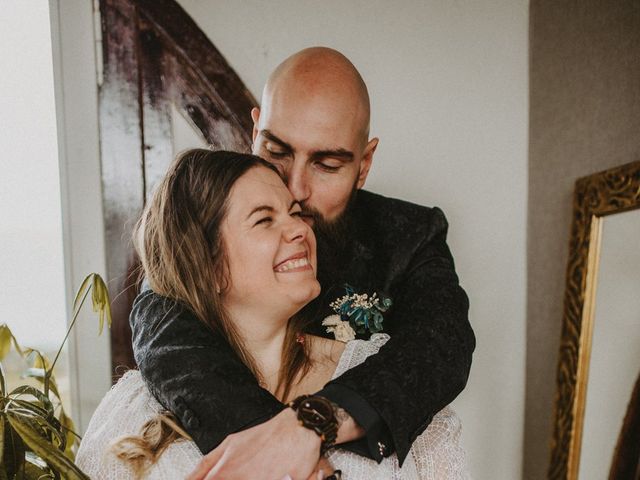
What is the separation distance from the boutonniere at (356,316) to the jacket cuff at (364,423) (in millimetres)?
367

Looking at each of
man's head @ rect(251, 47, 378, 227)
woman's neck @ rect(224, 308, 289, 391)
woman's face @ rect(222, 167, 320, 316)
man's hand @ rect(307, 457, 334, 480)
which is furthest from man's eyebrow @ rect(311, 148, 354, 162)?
man's hand @ rect(307, 457, 334, 480)

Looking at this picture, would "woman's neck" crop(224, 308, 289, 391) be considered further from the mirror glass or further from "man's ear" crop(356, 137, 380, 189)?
the mirror glass

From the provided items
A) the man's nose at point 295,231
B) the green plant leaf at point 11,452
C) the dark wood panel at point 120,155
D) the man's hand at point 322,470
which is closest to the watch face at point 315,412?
the man's hand at point 322,470

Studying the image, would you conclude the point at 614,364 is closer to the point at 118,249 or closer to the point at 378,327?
the point at 378,327

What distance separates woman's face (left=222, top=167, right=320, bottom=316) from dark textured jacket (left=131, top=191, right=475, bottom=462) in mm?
138

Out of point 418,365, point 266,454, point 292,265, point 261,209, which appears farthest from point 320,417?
point 261,209

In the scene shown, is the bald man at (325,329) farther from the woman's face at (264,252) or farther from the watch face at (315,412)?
the woman's face at (264,252)

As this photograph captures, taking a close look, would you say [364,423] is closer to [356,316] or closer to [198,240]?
[356,316]

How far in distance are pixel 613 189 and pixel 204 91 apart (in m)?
1.28

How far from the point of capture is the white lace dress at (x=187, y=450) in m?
Answer: 1.12

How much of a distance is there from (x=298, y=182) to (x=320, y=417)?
65cm

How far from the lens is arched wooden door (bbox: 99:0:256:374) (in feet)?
6.20

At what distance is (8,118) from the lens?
199cm

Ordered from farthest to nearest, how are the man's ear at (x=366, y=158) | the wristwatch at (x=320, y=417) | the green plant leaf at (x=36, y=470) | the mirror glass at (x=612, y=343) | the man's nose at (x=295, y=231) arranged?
the man's ear at (x=366, y=158), the mirror glass at (x=612, y=343), the man's nose at (x=295, y=231), the green plant leaf at (x=36, y=470), the wristwatch at (x=320, y=417)
